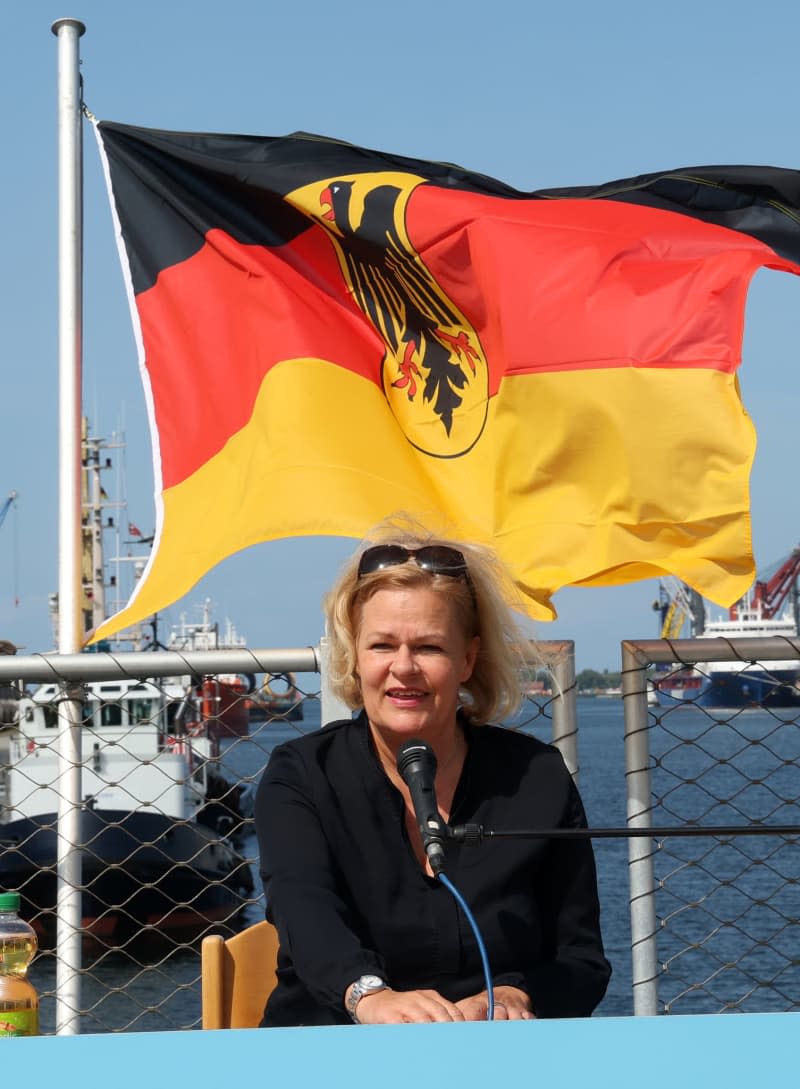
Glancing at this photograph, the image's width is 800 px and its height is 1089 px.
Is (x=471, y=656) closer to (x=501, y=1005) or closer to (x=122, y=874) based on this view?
(x=501, y=1005)

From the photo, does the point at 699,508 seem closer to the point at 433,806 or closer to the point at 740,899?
the point at 433,806

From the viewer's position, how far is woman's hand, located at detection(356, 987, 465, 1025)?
7.64ft

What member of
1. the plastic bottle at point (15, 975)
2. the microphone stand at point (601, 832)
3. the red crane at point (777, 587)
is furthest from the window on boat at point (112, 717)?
the red crane at point (777, 587)

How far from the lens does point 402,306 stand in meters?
4.59

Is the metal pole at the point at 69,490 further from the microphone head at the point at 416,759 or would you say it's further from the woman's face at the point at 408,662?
the microphone head at the point at 416,759

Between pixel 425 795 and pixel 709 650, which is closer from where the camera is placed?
pixel 425 795

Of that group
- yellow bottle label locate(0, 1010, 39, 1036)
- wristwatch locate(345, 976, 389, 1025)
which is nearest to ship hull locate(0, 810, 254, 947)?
wristwatch locate(345, 976, 389, 1025)

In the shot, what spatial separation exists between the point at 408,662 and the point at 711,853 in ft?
49.4

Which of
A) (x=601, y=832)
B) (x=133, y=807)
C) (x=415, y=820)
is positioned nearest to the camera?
(x=601, y=832)

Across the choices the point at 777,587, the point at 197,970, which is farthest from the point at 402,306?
the point at 777,587

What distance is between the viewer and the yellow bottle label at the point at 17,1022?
7.10 ft

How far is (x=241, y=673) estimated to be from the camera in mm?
3633

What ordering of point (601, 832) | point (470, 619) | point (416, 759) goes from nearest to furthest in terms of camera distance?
point (601, 832) → point (416, 759) → point (470, 619)

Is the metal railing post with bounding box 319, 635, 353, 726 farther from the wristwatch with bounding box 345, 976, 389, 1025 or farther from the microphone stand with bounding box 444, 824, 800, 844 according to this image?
the microphone stand with bounding box 444, 824, 800, 844
